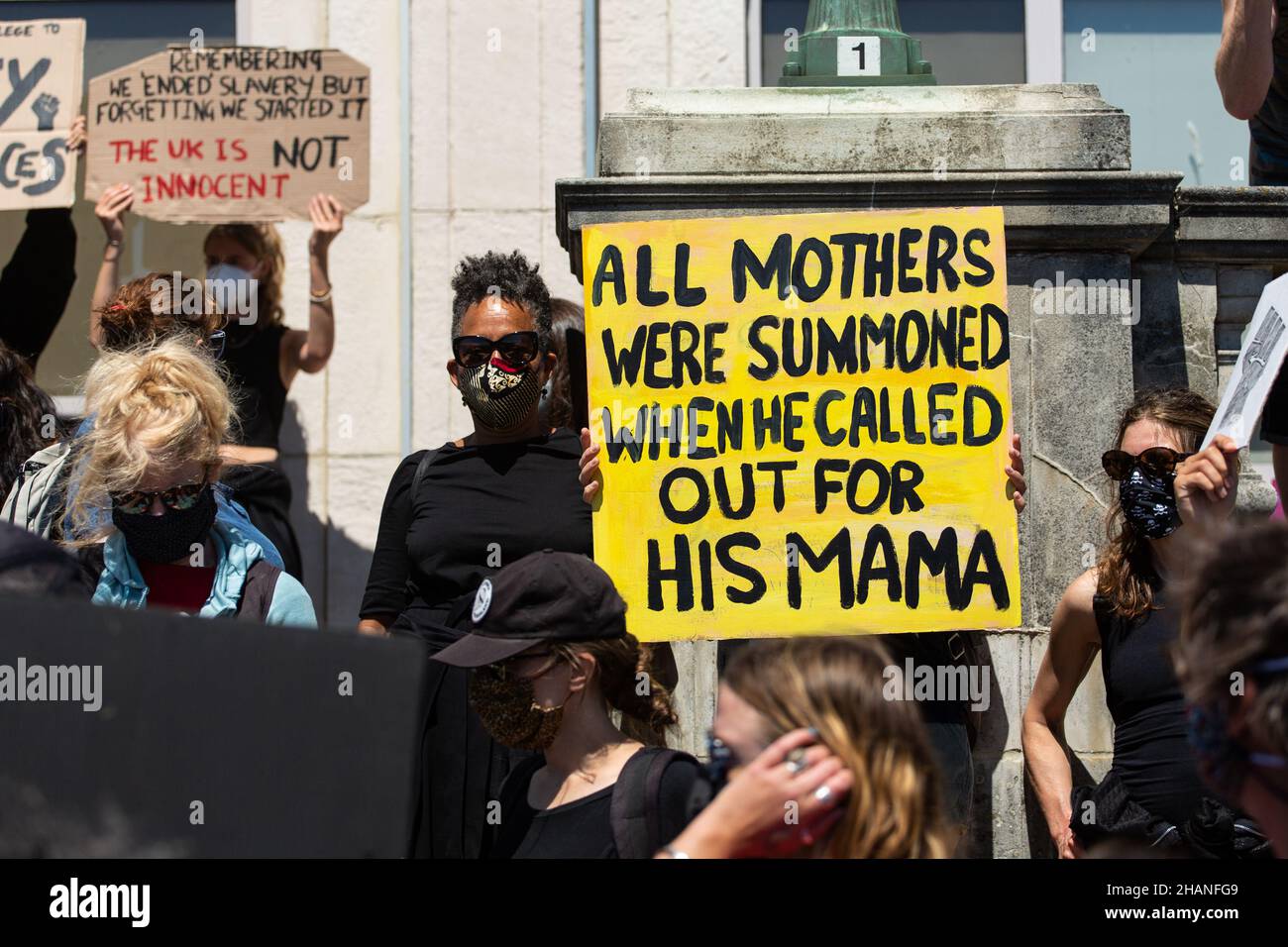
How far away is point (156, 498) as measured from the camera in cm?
399

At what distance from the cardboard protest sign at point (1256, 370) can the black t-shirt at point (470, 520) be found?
1.57 metres

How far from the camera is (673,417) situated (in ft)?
14.4

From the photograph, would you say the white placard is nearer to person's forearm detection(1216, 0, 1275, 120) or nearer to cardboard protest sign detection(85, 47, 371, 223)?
person's forearm detection(1216, 0, 1275, 120)

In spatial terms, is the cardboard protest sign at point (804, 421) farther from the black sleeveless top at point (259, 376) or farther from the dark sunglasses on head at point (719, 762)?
the black sleeveless top at point (259, 376)

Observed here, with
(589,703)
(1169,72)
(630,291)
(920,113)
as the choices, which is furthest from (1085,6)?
(589,703)

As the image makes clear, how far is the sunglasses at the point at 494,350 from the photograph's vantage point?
4.50 m

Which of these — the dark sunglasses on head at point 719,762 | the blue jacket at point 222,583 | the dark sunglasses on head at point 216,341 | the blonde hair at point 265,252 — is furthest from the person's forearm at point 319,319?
the dark sunglasses on head at point 719,762

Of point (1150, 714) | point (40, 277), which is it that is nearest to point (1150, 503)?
point (1150, 714)

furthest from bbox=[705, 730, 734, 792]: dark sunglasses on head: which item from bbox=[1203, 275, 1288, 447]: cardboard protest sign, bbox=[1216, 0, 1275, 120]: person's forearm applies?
bbox=[1216, 0, 1275, 120]: person's forearm

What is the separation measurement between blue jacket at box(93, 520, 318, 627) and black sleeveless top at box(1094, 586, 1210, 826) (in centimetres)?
176

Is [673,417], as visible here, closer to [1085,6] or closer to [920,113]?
[920,113]

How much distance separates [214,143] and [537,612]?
12.4 ft

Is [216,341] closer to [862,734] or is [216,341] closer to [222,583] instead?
[222,583]

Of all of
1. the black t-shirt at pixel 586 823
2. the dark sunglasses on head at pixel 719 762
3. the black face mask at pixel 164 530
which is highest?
the black face mask at pixel 164 530
